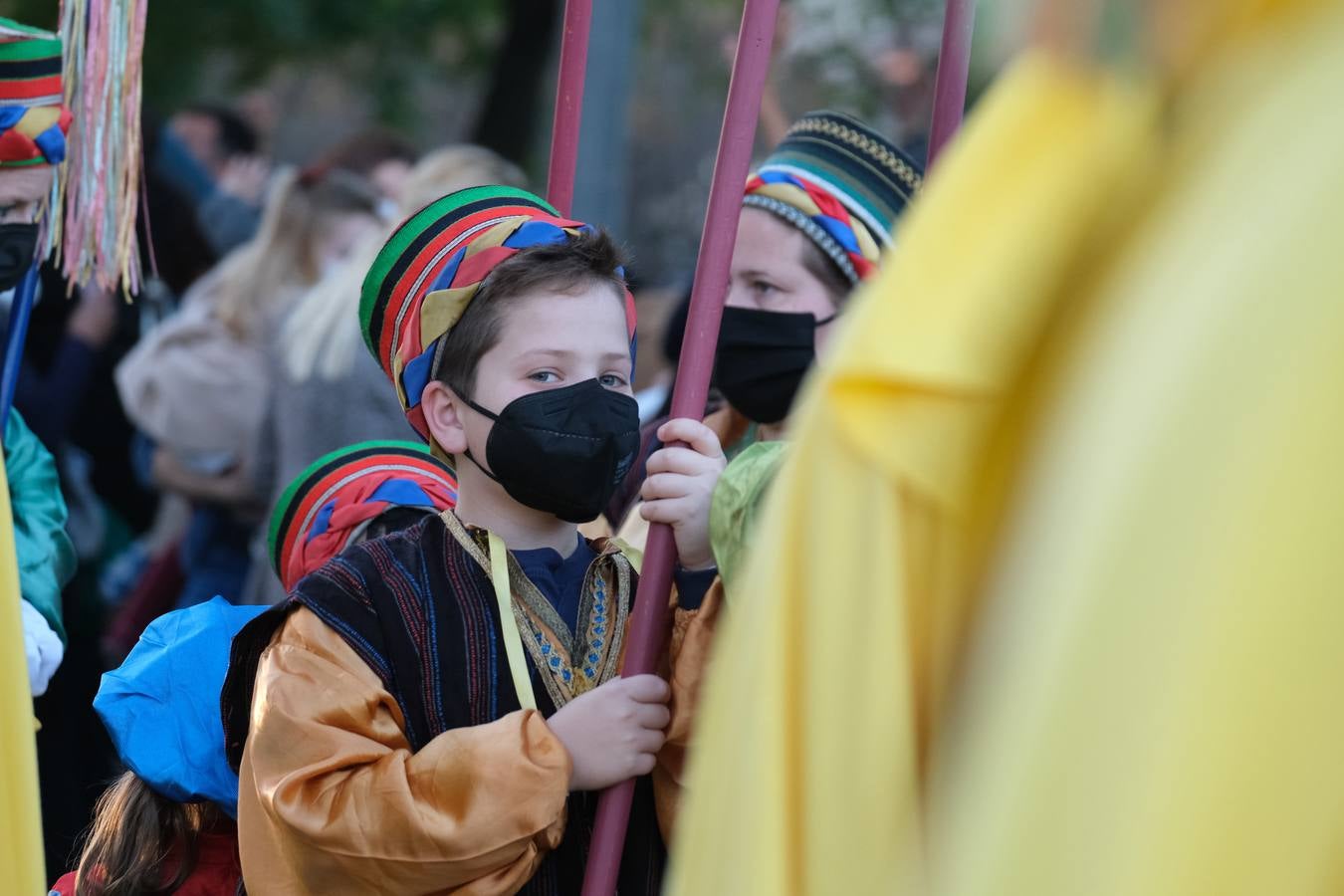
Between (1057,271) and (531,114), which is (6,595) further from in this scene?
(531,114)

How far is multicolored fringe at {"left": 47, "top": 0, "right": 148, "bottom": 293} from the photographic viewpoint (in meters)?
2.64

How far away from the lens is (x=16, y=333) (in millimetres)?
2791

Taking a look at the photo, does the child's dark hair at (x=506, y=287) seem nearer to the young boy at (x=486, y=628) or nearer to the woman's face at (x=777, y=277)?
the young boy at (x=486, y=628)

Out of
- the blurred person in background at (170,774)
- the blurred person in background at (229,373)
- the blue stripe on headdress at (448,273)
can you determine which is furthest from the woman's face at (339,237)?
the blue stripe on headdress at (448,273)

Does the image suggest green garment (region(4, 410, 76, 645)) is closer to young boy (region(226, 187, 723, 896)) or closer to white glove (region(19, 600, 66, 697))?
white glove (region(19, 600, 66, 697))

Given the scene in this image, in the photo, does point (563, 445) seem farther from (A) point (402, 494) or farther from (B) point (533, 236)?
(A) point (402, 494)

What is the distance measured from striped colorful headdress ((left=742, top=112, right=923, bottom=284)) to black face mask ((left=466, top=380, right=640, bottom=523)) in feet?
2.90

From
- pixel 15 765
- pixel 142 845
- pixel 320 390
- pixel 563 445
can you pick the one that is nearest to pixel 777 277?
pixel 563 445

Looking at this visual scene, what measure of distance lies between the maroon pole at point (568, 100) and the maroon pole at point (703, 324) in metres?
0.50

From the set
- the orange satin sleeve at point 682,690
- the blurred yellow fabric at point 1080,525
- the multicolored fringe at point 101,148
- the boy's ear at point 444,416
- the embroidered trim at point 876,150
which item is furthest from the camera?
the embroidered trim at point 876,150

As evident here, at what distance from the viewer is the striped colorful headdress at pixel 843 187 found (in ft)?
9.64

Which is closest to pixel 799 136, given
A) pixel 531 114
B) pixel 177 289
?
pixel 177 289

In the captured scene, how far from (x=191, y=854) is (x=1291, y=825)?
1.92m

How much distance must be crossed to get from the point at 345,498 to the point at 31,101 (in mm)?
815
